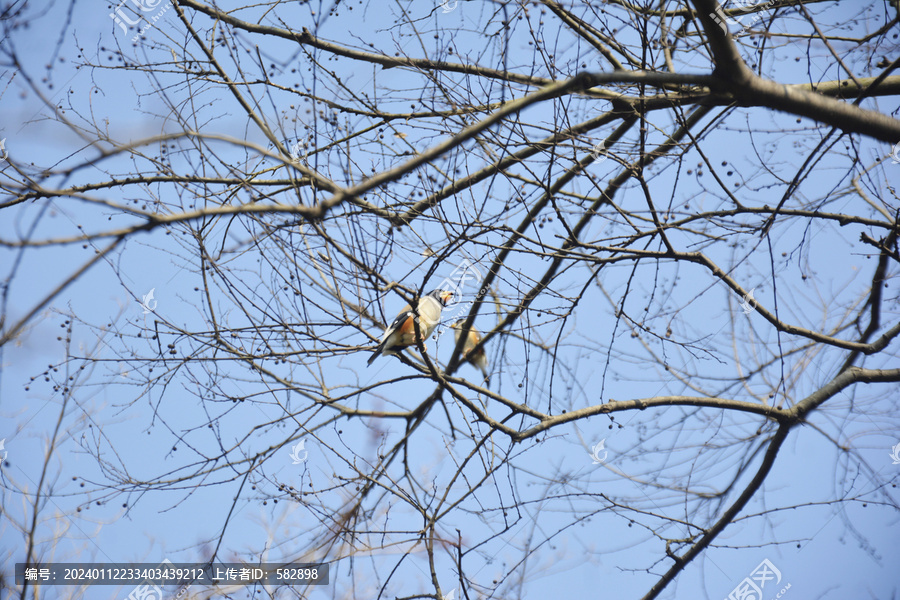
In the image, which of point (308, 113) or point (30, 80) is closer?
point (30, 80)

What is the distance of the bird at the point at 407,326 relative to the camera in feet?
12.2

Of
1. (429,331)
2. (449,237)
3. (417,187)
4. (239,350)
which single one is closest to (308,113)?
A: (417,187)

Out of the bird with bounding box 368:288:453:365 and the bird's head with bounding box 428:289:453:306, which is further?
the bird with bounding box 368:288:453:365

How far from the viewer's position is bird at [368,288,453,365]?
3724 millimetres

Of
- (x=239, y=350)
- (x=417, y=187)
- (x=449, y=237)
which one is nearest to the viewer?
(x=449, y=237)

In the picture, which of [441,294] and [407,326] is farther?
[407,326]

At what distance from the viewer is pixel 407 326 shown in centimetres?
425

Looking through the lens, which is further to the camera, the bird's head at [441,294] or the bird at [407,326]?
the bird at [407,326]

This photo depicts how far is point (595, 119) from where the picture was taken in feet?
13.4

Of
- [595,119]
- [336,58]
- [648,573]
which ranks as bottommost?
[648,573]

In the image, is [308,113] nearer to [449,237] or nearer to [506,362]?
[449,237]

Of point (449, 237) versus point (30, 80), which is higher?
point (449, 237)

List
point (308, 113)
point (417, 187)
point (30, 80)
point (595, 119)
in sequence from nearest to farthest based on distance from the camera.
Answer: point (30, 80) → point (417, 187) → point (308, 113) → point (595, 119)

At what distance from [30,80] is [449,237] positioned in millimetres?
1664
